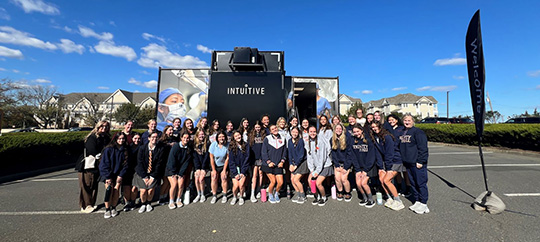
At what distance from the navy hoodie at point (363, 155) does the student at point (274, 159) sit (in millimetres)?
1340

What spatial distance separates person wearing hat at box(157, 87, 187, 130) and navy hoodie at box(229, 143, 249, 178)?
184 centimetres

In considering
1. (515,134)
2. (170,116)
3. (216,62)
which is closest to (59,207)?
(170,116)

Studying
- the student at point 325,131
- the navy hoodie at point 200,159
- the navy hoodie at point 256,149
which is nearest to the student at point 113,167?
the navy hoodie at point 200,159

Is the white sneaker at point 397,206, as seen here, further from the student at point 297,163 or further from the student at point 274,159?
the student at point 274,159

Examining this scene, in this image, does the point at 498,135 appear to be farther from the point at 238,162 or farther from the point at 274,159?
the point at 238,162

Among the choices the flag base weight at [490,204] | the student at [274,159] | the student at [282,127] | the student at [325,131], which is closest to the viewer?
the flag base weight at [490,204]

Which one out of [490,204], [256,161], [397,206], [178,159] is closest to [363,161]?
[397,206]

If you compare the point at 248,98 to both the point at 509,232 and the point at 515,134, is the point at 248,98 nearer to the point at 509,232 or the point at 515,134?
the point at 509,232

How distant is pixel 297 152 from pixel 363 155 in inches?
47.9

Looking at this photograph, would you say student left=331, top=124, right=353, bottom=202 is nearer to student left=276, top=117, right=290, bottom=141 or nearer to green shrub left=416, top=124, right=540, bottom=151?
student left=276, top=117, right=290, bottom=141

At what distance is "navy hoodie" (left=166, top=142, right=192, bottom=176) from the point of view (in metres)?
3.76

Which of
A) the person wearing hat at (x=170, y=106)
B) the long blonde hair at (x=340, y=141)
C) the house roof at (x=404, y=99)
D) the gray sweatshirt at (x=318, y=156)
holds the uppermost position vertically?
the house roof at (x=404, y=99)

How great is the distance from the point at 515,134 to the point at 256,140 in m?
12.4

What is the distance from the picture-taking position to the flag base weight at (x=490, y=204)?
324 centimetres
